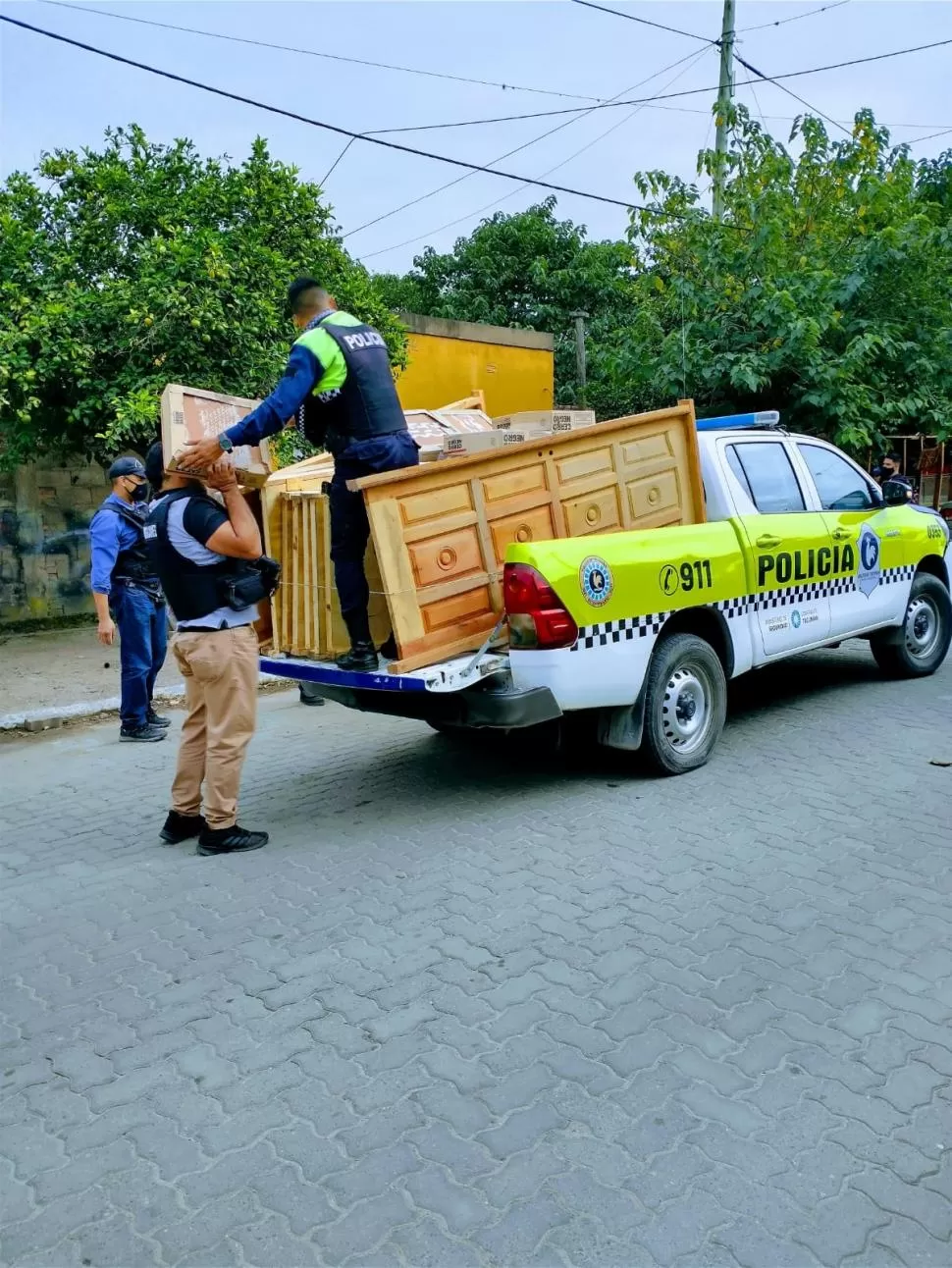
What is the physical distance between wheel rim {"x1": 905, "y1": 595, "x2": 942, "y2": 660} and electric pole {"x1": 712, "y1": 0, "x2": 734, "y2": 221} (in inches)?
350

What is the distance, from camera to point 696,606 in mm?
5590

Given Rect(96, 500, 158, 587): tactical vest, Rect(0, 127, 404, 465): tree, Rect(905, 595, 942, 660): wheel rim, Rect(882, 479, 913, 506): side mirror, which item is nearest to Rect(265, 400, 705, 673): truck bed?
Rect(96, 500, 158, 587): tactical vest

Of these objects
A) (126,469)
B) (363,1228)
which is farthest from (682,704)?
(126,469)

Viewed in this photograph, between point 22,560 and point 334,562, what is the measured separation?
759cm

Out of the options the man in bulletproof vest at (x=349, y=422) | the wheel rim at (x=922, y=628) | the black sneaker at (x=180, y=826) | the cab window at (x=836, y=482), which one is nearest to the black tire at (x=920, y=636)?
the wheel rim at (x=922, y=628)

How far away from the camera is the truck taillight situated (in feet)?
15.9

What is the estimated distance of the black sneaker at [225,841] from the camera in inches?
190

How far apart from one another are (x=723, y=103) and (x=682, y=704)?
1367 centimetres

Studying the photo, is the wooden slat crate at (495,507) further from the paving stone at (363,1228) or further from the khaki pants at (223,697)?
the paving stone at (363,1228)

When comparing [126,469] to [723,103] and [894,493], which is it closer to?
[894,493]

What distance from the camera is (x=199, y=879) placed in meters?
4.55

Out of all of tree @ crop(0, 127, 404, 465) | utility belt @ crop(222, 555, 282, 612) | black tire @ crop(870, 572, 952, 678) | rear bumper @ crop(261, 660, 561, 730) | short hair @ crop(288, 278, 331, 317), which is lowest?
black tire @ crop(870, 572, 952, 678)

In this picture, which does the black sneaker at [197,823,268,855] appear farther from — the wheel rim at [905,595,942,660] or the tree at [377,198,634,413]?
the tree at [377,198,634,413]

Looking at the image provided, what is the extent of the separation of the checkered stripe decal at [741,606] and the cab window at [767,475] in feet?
1.66
